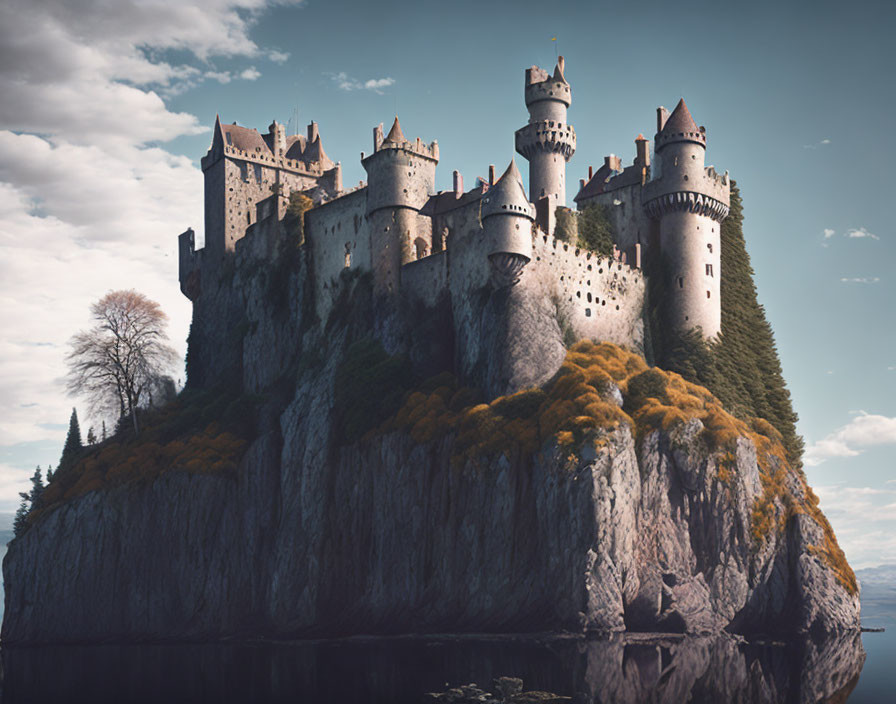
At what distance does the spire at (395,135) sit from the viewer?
86062mm

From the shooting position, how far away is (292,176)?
364 feet

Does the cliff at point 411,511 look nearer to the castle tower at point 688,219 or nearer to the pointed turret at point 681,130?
the castle tower at point 688,219

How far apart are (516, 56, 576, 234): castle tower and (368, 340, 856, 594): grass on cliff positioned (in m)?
17.4

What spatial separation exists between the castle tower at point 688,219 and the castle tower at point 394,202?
1794 cm

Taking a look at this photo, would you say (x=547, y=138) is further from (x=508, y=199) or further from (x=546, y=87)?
(x=508, y=199)

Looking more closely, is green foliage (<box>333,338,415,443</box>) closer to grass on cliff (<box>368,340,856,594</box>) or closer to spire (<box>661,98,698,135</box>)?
grass on cliff (<box>368,340,856,594</box>)

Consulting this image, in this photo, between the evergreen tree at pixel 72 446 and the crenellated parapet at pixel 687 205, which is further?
the evergreen tree at pixel 72 446

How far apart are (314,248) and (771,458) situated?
146 ft

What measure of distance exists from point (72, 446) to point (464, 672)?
76536 mm

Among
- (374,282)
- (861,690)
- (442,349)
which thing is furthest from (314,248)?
(861,690)

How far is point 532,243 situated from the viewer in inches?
2899

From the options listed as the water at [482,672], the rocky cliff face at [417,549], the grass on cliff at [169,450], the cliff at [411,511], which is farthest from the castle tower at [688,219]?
the grass on cliff at [169,450]

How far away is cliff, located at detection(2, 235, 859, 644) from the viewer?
6228cm

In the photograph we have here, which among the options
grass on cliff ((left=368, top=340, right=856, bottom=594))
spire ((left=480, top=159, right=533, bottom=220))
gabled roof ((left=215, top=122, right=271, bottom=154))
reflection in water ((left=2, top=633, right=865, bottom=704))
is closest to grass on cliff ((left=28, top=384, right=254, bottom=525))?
reflection in water ((left=2, top=633, right=865, bottom=704))
